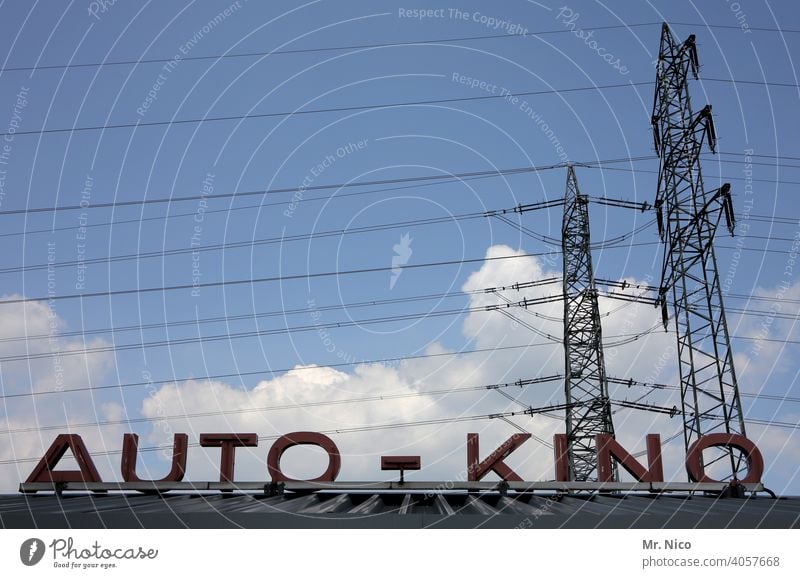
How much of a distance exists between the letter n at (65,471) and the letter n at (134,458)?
1313 mm

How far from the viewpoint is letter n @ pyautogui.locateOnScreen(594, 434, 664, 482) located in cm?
3538

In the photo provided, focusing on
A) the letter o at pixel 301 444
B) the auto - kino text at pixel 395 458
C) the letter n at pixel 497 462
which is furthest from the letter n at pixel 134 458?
the letter n at pixel 497 462

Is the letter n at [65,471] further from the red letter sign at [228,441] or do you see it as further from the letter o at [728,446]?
the letter o at [728,446]

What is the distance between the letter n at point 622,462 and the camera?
35375mm

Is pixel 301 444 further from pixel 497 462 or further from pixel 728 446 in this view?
pixel 728 446

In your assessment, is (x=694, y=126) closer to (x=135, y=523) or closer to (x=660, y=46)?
(x=660, y=46)

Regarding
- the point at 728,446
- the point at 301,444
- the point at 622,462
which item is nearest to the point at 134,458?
the point at 301,444

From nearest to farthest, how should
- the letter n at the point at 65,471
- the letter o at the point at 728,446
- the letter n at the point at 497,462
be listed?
the letter o at the point at 728,446 < the letter n at the point at 497,462 < the letter n at the point at 65,471

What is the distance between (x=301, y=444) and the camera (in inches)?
1487

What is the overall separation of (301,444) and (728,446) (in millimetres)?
19337

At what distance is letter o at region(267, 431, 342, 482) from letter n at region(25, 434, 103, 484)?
8.45 metres
